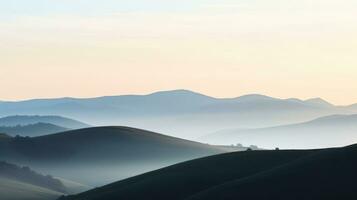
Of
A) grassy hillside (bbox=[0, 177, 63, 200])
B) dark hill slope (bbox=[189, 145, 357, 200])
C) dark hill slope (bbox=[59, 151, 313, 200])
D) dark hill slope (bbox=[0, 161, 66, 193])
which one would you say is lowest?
dark hill slope (bbox=[189, 145, 357, 200])

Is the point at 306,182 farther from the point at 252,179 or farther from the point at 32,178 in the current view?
the point at 32,178

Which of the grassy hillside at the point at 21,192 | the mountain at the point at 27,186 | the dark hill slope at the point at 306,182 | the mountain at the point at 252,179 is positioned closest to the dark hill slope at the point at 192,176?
the mountain at the point at 252,179

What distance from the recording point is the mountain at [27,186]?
146 meters

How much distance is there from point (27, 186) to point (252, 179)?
9265 cm

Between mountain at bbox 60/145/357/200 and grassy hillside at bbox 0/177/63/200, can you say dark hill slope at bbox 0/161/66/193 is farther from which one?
mountain at bbox 60/145/357/200

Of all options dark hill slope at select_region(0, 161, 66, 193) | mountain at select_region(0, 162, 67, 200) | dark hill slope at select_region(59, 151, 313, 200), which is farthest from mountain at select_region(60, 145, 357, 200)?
dark hill slope at select_region(0, 161, 66, 193)

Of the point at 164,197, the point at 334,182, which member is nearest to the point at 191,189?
the point at 164,197

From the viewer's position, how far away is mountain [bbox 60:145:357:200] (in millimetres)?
74750

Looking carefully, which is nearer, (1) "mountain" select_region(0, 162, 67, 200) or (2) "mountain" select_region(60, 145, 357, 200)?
(2) "mountain" select_region(60, 145, 357, 200)

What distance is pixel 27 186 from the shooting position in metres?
168

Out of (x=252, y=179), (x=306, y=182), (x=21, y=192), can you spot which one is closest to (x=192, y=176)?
(x=252, y=179)

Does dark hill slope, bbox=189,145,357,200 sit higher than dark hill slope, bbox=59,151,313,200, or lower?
lower

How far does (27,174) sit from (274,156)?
98.0 metres

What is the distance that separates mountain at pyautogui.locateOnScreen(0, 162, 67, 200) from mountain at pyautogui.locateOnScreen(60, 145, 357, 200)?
35.1 meters
